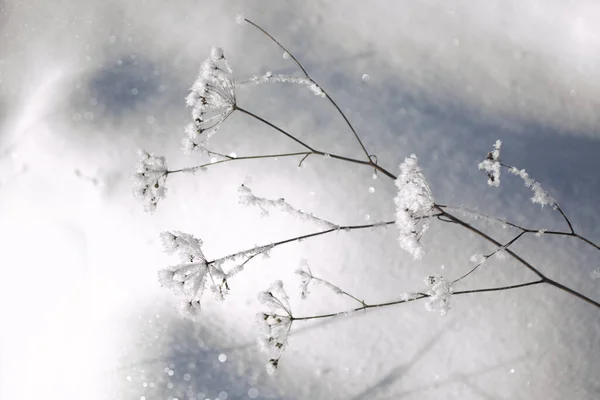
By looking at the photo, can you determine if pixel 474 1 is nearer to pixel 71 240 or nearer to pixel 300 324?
pixel 300 324

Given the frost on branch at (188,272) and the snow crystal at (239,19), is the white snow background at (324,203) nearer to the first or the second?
the snow crystal at (239,19)

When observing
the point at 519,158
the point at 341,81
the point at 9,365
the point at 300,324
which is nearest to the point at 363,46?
the point at 341,81

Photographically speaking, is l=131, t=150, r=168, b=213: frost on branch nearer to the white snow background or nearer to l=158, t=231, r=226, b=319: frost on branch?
l=158, t=231, r=226, b=319: frost on branch

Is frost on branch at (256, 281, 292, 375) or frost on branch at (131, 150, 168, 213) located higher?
frost on branch at (131, 150, 168, 213)

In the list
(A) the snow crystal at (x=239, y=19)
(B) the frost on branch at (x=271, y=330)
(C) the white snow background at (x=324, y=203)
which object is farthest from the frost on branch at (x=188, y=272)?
(A) the snow crystal at (x=239, y=19)

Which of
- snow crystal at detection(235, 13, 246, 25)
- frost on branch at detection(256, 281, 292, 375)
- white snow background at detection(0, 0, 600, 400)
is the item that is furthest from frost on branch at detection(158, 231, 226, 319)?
snow crystal at detection(235, 13, 246, 25)
